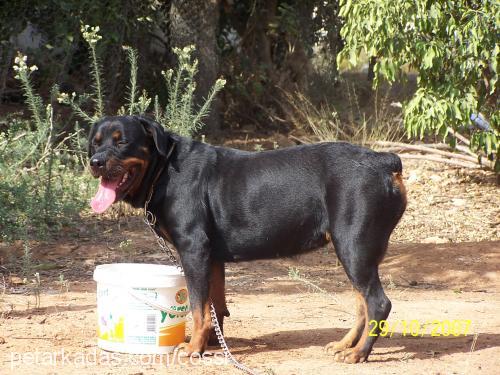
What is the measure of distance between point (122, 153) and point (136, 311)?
100cm

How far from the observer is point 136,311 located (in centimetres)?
559

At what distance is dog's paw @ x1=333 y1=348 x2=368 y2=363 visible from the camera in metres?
5.54

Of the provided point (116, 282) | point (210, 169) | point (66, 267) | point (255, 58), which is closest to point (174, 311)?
point (116, 282)

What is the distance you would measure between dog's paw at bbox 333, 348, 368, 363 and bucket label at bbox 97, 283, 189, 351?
1102 mm

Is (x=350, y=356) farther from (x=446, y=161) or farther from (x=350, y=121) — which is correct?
(x=350, y=121)

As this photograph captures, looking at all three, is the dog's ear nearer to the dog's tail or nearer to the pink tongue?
the pink tongue

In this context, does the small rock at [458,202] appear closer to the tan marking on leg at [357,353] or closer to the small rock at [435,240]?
the small rock at [435,240]

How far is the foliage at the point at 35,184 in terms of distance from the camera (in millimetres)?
8703

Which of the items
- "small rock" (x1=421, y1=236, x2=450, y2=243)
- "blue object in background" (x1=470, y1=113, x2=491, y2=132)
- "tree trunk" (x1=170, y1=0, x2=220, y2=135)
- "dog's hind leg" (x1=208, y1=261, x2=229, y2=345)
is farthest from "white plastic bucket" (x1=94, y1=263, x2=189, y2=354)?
"tree trunk" (x1=170, y1=0, x2=220, y2=135)

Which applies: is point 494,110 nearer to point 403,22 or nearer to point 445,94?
point 445,94

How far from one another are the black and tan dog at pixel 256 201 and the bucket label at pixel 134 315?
195 mm

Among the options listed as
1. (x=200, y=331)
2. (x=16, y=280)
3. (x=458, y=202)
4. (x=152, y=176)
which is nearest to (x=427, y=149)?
(x=458, y=202)

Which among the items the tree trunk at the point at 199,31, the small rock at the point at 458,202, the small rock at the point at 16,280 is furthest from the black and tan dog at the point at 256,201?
the tree trunk at the point at 199,31

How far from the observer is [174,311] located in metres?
5.68
